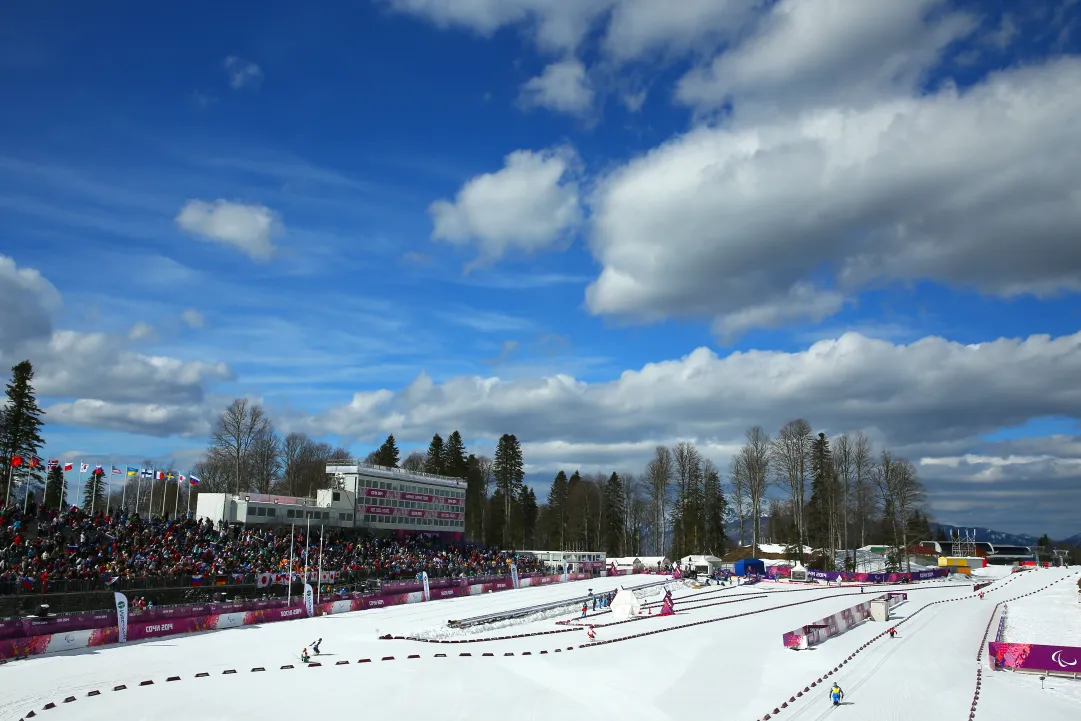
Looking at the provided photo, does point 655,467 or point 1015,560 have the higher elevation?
point 655,467

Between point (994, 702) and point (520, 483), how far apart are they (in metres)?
101

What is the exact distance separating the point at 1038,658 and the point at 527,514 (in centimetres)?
10189

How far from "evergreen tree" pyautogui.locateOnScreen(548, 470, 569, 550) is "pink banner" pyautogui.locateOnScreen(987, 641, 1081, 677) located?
96806mm

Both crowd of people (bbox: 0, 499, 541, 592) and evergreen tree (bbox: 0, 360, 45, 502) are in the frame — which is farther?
evergreen tree (bbox: 0, 360, 45, 502)

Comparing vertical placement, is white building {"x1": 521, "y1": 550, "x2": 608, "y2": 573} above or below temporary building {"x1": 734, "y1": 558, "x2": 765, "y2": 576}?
above

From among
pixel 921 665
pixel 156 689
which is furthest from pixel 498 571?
pixel 156 689

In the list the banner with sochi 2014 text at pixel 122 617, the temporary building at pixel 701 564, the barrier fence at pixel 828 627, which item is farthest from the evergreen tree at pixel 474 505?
the banner with sochi 2014 text at pixel 122 617

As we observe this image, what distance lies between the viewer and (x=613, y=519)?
418 ft

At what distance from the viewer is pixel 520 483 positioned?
127938 millimetres

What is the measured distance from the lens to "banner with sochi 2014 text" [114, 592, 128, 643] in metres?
35.8

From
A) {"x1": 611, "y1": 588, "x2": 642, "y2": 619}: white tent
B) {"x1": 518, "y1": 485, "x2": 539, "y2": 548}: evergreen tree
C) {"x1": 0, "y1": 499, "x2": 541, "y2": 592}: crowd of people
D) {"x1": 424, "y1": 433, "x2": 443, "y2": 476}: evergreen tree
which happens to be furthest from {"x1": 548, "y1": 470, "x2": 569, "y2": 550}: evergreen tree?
{"x1": 611, "y1": 588, "x2": 642, "y2": 619}: white tent

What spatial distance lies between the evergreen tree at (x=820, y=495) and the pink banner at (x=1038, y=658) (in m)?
70.3

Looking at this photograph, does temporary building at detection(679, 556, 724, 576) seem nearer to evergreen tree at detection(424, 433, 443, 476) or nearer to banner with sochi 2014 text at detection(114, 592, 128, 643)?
evergreen tree at detection(424, 433, 443, 476)

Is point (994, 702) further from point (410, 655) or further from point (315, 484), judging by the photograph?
point (315, 484)
